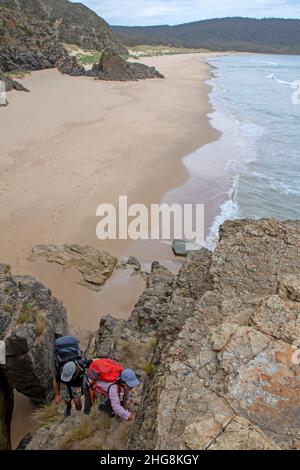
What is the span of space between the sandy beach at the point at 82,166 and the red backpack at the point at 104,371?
119 inches

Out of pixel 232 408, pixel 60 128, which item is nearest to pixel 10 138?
pixel 60 128

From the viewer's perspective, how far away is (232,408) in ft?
9.68

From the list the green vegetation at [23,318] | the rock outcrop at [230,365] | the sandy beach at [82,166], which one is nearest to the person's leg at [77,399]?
the green vegetation at [23,318]

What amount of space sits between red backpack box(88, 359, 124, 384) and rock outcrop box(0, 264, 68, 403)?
94 cm

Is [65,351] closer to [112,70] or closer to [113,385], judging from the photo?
[113,385]

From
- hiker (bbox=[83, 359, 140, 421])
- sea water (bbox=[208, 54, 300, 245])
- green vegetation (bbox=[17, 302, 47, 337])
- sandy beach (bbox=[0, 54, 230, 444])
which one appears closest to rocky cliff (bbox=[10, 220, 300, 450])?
hiker (bbox=[83, 359, 140, 421])

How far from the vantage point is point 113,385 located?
4.36m

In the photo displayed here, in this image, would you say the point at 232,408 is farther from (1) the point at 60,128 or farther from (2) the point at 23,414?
(1) the point at 60,128

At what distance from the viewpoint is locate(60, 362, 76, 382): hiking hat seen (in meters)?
4.71

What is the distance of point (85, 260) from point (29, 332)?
3889 millimetres

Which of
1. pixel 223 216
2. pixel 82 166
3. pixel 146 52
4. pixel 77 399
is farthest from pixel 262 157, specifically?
pixel 146 52

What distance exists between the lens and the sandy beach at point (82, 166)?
9501 mm

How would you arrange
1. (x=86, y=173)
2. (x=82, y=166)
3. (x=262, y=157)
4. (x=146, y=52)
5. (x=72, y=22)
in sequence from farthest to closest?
(x=146, y=52)
(x=72, y=22)
(x=262, y=157)
(x=82, y=166)
(x=86, y=173)

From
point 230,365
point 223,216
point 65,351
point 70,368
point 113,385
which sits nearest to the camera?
point 230,365
